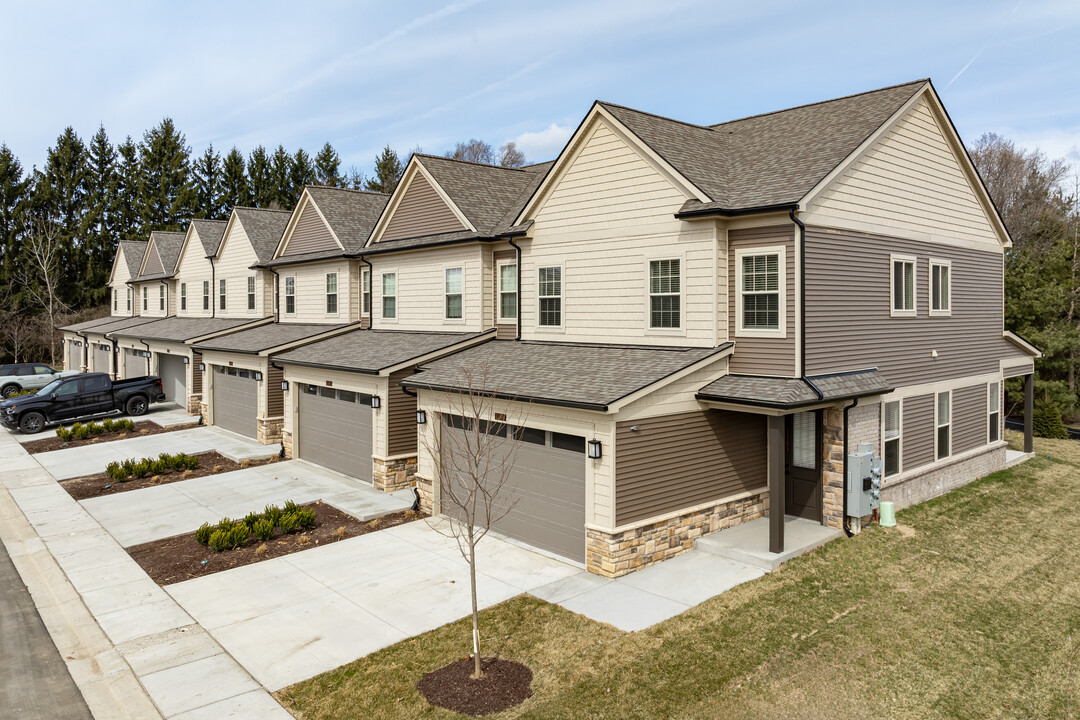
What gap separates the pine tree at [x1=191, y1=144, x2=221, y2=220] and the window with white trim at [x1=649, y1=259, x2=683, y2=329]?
202ft

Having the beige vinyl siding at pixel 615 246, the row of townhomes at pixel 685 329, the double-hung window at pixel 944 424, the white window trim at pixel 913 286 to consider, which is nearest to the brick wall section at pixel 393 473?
the row of townhomes at pixel 685 329

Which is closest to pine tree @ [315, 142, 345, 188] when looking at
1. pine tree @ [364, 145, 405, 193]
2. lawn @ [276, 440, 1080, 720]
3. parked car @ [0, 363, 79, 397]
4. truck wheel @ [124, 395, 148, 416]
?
→ pine tree @ [364, 145, 405, 193]

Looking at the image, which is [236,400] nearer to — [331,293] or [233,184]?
[331,293]

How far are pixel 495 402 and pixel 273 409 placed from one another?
40.7ft

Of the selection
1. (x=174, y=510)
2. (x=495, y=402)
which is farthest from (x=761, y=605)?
(x=174, y=510)

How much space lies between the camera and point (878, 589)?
36.7 feet

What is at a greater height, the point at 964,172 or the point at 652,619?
the point at 964,172

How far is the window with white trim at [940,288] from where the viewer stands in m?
16.5

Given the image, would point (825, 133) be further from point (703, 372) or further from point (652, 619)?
point (652, 619)

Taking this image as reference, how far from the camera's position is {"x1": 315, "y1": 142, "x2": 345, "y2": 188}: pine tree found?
227ft

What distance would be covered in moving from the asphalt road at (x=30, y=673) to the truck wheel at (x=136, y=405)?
2024 cm

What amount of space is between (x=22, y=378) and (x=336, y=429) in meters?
27.1

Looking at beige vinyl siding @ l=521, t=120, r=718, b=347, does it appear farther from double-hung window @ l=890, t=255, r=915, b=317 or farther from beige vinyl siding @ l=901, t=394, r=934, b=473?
beige vinyl siding @ l=901, t=394, r=934, b=473

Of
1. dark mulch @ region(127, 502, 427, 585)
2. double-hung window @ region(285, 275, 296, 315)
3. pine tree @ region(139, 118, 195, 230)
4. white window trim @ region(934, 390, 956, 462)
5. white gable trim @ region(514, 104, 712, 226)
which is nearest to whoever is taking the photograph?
dark mulch @ region(127, 502, 427, 585)
